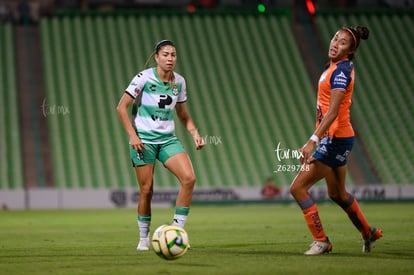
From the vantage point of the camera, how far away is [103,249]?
35.6 feet

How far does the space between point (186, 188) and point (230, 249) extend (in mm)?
1100

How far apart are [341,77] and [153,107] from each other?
2183 millimetres

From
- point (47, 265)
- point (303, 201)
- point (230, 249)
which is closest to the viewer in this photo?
point (47, 265)

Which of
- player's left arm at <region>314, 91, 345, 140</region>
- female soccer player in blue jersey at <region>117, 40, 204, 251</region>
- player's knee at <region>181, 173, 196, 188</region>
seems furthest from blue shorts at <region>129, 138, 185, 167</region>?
player's left arm at <region>314, 91, 345, 140</region>

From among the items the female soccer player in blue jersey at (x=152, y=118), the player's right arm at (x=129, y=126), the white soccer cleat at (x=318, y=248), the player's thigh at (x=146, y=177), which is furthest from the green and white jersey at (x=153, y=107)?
the white soccer cleat at (x=318, y=248)

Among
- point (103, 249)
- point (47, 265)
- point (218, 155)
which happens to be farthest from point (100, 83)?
point (47, 265)

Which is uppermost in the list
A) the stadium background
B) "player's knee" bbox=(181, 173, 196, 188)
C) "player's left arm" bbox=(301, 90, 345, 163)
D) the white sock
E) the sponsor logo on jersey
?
the stadium background

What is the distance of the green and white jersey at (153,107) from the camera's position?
10.5 m

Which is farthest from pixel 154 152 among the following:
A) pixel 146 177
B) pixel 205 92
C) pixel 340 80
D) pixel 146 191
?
pixel 205 92

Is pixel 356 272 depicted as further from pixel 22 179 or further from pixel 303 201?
pixel 22 179

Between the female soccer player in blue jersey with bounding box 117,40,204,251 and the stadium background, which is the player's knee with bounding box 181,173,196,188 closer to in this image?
the female soccer player in blue jersey with bounding box 117,40,204,251

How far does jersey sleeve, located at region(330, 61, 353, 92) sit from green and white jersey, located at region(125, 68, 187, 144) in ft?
6.33

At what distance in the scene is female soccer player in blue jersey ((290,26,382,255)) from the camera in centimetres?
989

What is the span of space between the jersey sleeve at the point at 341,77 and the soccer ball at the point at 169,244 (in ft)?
7.67
